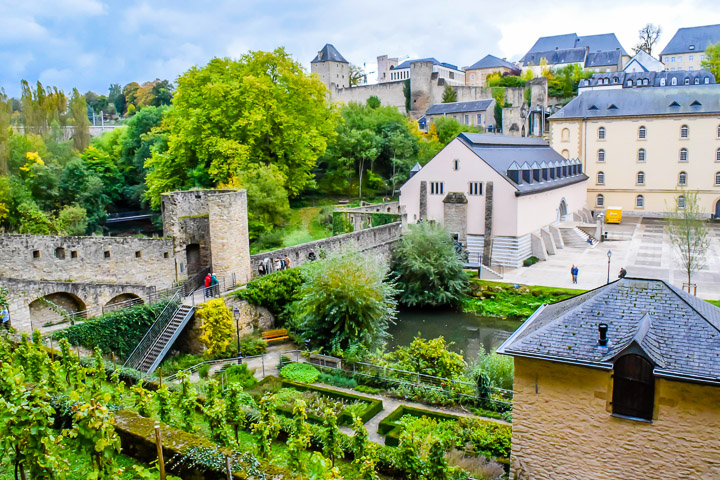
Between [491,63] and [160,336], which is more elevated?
[491,63]

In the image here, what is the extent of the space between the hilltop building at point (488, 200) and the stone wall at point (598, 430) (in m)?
22.0

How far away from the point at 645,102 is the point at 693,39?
Result: 1531 inches

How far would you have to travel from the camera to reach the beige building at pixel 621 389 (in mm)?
7680

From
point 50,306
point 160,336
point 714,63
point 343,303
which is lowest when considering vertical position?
point 160,336

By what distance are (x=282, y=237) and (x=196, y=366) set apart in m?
11.8

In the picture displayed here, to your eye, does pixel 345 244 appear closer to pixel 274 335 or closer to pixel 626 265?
pixel 274 335

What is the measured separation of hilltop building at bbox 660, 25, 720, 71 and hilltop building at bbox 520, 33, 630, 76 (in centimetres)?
591

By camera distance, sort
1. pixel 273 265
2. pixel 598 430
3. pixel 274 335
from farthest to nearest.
Result: pixel 273 265 < pixel 274 335 < pixel 598 430

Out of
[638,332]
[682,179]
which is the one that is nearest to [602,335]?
[638,332]

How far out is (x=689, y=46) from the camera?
243 feet

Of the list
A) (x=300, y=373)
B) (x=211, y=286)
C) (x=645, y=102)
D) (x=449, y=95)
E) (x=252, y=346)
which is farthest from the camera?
(x=449, y=95)

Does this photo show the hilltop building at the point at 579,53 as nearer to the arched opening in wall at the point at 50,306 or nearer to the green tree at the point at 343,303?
the green tree at the point at 343,303

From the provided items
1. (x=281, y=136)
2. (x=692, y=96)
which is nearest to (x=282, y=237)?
(x=281, y=136)

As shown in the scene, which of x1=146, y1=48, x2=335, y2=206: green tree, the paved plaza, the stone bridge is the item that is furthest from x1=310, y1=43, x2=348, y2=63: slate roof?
the stone bridge
